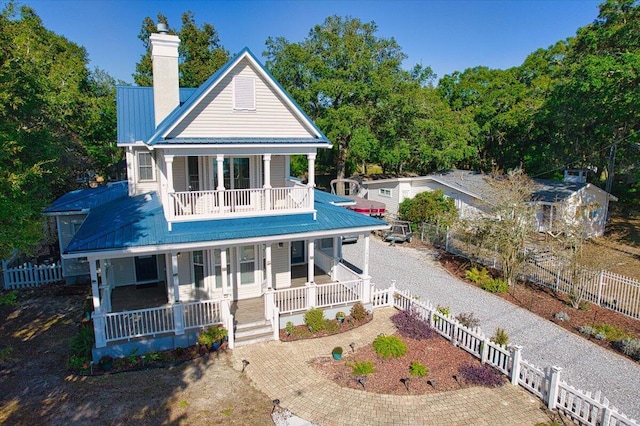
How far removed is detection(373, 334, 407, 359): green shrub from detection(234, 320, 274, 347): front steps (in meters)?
3.37

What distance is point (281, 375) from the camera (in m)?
10.9

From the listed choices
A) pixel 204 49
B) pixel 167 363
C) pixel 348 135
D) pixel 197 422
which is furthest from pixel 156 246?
pixel 204 49

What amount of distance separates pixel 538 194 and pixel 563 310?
15168mm

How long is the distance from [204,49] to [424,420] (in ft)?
163

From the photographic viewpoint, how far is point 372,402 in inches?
386

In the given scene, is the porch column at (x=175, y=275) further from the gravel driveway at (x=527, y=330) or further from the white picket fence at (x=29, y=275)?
the gravel driveway at (x=527, y=330)

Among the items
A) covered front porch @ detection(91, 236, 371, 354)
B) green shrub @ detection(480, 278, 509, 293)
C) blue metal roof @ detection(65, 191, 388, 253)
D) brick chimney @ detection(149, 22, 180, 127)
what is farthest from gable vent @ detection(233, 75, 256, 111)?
green shrub @ detection(480, 278, 509, 293)

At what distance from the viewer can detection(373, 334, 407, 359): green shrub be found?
1185 centimetres

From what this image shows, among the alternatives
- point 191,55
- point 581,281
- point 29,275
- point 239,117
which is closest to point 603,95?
point 581,281

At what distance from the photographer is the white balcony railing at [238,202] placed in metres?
12.9

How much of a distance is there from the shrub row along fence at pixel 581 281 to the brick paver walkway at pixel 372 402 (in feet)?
26.7

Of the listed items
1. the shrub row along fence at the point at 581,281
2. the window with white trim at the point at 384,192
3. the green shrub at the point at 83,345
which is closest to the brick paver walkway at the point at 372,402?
the green shrub at the point at 83,345

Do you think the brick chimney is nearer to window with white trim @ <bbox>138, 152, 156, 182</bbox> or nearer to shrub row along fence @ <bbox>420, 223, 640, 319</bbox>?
window with white trim @ <bbox>138, 152, 156, 182</bbox>

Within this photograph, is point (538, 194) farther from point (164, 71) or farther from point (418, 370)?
point (164, 71)
